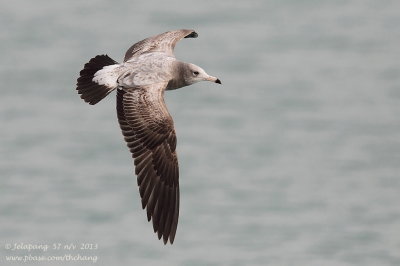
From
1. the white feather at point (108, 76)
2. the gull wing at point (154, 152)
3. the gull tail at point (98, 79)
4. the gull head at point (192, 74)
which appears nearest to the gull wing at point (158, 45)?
the gull tail at point (98, 79)

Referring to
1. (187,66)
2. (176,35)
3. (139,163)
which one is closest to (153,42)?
(176,35)

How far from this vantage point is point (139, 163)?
52.0 ft

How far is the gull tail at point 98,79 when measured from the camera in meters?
16.6

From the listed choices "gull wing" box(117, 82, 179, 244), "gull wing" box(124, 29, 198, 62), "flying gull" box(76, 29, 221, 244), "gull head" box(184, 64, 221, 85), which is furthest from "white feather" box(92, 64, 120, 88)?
"gull head" box(184, 64, 221, 85)

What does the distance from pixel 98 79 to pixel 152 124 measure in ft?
3.87

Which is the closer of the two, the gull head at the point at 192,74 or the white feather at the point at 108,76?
the white feather at the point at 108,76

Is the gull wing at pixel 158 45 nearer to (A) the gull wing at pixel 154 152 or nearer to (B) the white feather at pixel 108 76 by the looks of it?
(B) the white feather at pixel 108 76

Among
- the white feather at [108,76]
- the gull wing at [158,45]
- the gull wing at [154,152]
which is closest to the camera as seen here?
the gull wing at [154,152]

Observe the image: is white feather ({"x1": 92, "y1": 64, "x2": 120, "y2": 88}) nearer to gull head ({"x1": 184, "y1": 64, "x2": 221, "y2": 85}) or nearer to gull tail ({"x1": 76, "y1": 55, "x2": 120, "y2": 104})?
gull tail ({"x1": 76, "y1": 55, "x2": 120, "y2": 104})

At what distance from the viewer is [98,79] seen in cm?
1675

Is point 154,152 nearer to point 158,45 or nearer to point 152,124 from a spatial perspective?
point 152,124

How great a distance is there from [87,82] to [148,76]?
3.32ft

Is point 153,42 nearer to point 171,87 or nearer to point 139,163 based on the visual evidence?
point 171,87

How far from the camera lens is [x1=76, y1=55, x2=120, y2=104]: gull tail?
1662 centimetres
